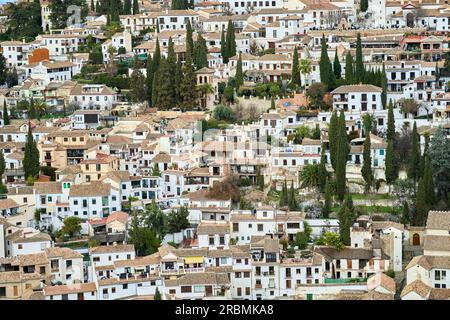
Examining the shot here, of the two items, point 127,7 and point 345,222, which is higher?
point 127,7

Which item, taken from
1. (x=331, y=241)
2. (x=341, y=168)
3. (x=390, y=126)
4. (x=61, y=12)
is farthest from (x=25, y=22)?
(x=331, y=241)

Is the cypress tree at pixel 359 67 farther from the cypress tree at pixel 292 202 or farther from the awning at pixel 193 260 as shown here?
the awning at pixel 193 260

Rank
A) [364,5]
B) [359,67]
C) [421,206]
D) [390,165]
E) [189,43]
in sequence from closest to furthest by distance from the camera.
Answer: [421,206]
[390,165]
[359,67]
[189,43]
[364,5]

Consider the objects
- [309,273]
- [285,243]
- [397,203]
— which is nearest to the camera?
[309,273]

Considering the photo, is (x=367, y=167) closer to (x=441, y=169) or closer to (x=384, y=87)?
(x=441, y=169)

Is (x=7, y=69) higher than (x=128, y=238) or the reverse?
higher

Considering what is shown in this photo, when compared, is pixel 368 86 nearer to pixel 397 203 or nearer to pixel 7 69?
pixel 397 203

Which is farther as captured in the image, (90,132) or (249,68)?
(249,68)
